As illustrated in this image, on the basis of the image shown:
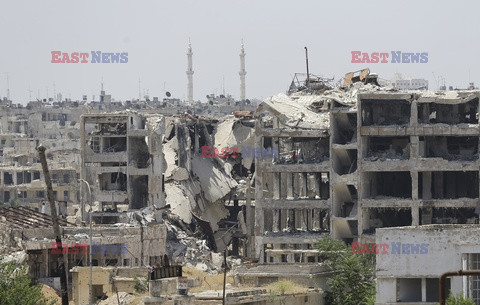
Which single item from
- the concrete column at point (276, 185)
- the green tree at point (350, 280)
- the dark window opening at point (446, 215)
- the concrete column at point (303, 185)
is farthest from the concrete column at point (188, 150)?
the green tree at point (350, 280)

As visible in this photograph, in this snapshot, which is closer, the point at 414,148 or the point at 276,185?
the point at 414,148

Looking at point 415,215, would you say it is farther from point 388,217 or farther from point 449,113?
point 449,113

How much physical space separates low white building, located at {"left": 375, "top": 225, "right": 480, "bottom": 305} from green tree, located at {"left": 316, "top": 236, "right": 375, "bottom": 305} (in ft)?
27.0

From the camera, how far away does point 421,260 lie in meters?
48.4

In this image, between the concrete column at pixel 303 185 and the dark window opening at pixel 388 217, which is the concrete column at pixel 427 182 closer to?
the dark window opening at pixel 388 217

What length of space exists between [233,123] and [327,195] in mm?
14697

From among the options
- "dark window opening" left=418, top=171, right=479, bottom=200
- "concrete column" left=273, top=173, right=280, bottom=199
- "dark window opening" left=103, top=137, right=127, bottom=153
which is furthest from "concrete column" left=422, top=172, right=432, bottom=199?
"dark window opening" left=103, top=137, right=127, bottom=153

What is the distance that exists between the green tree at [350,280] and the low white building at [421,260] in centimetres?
822

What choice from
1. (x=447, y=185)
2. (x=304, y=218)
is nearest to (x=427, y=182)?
(x=447, y=185)

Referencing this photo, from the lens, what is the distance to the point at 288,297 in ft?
188

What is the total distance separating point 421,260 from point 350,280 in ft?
45.7

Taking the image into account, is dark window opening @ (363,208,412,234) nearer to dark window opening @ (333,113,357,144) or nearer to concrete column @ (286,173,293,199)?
dark window opening @ (333,113,357,144)

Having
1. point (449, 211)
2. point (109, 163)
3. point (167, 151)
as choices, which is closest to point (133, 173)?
point (109, 163)

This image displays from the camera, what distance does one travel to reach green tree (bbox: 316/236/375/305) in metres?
60.7
